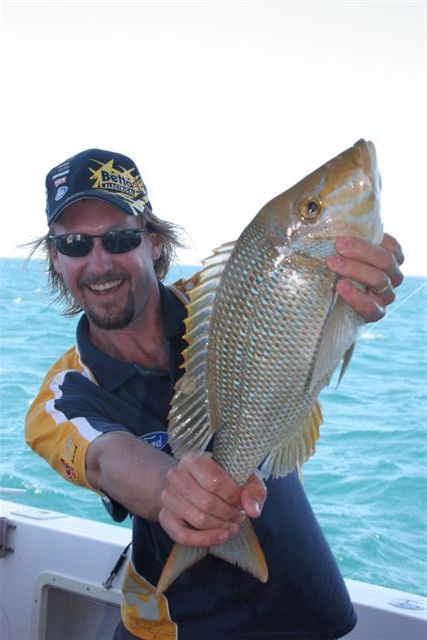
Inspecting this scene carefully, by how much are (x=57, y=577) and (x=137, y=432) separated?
65.8 inches

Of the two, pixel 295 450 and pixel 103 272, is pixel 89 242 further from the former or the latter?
pixel 295 450

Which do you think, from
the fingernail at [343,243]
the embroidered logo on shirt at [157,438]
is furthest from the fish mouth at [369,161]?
the embroidered logo on shirt at [157,438]

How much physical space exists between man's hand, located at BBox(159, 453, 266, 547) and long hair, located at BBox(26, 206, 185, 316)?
1425 millimetres

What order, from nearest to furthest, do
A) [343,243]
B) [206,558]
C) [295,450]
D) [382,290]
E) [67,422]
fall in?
[343,243]
[382,290]
[295,450]
[67,422]
[206,558]

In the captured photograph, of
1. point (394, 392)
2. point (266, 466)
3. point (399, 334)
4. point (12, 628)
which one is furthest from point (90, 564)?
point (399, 334)

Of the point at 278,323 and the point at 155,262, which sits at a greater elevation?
the point at 278,323

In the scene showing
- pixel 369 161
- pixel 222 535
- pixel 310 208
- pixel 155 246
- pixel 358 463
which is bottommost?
pixel 358 463

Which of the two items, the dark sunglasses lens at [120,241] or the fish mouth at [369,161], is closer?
the fish mouth at [369,161]

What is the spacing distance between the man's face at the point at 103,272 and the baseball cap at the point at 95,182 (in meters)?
0.04

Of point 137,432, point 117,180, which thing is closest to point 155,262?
point 117,180

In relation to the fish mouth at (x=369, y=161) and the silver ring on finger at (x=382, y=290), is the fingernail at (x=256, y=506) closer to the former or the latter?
the silver ring on finger at (x=382, y=290)

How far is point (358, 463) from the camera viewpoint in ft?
40.6

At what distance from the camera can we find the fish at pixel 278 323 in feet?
5.28

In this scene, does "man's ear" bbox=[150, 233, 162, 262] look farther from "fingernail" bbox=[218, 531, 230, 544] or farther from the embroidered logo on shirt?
"fingernail" bbox=[218, 531, 230, 544]
